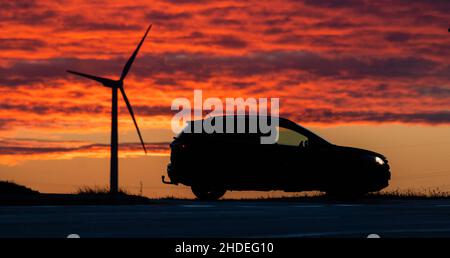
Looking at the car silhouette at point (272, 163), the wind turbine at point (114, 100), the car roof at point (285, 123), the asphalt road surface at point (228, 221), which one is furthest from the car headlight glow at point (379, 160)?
the wind turbine at point (114, 100)

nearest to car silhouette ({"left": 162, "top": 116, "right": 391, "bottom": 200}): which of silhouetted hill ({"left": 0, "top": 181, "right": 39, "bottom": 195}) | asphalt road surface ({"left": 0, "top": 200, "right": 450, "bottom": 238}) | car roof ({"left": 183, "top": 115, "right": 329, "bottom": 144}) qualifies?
car roof ({"left": 183, "top": 115, "right": 329, "bottom": 144})

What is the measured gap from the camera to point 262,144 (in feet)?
87.3

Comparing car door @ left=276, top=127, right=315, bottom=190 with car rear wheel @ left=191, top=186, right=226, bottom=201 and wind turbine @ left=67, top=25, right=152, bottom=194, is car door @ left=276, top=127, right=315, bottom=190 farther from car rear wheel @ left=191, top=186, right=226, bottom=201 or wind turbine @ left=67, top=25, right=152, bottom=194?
wind turbine @ left=67, top=25, right=152, bottom=194

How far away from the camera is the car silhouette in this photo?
87.0 ft

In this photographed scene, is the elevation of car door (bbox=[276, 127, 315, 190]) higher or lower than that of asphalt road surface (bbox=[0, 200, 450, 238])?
higher

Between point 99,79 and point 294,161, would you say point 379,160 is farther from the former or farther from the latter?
point 99,79

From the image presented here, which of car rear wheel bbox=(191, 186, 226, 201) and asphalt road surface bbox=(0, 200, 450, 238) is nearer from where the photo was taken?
asphalt road surface bbox=(0, 200, 450, 238)

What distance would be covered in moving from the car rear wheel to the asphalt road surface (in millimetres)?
3327

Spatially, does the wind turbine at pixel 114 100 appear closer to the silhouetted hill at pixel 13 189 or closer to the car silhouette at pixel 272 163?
the silhouetted hill at pixel 13 189

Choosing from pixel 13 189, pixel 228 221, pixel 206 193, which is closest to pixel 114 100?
pixel 13 189

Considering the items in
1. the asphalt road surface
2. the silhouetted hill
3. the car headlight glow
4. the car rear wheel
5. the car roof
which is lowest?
the asphalt road surface

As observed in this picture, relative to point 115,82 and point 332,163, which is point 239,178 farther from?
point 115,82
